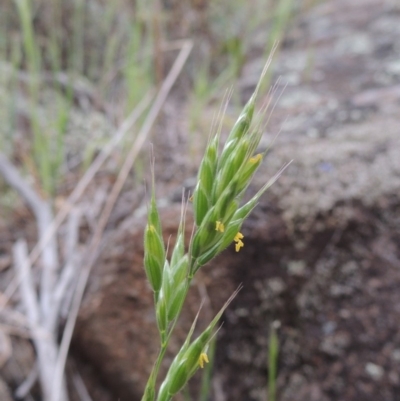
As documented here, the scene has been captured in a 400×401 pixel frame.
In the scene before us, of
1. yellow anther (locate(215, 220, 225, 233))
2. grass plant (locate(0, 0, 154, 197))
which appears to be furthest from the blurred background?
yellow anther (locate(215, 220, 225, 233))

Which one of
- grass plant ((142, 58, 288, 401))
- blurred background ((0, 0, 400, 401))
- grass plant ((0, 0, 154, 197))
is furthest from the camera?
grass plant ((0, 0, 154, 197))

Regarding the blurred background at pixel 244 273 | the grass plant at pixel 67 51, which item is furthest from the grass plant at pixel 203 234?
the grass plant at pixel 67 51

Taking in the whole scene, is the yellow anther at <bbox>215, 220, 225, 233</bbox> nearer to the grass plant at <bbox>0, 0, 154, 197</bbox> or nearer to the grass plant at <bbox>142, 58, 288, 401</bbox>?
the grass plant at <bbox>142, 58, 288, 401</bbox>

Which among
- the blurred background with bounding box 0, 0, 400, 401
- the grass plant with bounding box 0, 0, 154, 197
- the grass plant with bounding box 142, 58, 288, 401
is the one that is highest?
the grass plant with bounding box 142, 58, 288, 401

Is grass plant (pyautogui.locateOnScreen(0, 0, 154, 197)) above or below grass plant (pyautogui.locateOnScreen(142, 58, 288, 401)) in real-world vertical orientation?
below

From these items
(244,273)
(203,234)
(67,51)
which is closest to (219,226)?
(203,234)

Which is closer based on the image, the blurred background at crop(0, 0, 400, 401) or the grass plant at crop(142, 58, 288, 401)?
the grass plant at crop(142, 58, 288, 401)

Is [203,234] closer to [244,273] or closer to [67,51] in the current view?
[244,273]

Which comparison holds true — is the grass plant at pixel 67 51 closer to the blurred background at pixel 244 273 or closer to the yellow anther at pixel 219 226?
the blurred background at pixel 244 273
